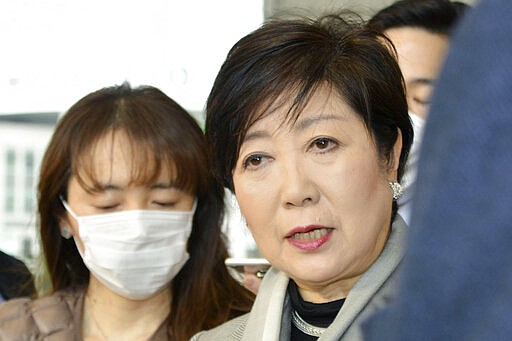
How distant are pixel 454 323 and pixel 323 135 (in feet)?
4.50

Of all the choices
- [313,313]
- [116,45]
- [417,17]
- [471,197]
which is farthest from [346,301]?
[116,45]

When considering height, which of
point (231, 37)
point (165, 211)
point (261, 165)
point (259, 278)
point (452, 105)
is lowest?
point (259, 278)

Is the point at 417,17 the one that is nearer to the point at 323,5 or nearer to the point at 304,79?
the point at 323,5

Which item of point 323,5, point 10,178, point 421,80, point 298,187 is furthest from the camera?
point 10,178

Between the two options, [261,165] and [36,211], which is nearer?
[261,165]

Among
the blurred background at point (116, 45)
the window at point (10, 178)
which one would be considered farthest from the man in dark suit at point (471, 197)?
the window at point (10, 178)

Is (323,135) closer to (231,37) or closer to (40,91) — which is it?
(231,37)

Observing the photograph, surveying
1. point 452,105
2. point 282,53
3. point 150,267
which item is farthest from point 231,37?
Answer: point 452,105

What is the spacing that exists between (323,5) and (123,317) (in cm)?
137

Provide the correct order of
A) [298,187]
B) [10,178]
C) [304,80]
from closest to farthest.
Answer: [298,187] < [304,80] < [10,178]

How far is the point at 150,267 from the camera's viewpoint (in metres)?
3.12

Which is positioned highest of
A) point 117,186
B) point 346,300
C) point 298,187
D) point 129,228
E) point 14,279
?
point 298,187

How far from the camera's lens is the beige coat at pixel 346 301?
1.94m

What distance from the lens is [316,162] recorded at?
2018 mm
